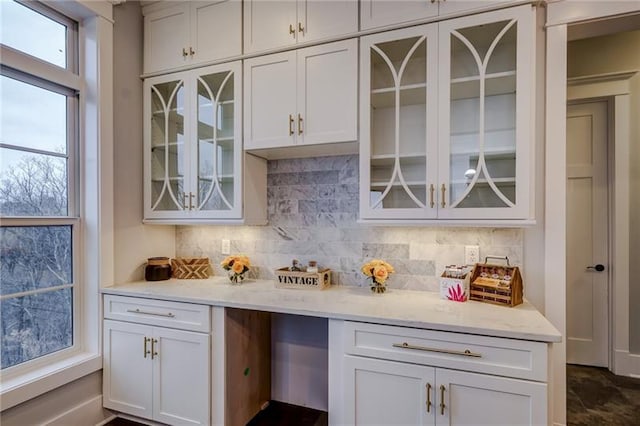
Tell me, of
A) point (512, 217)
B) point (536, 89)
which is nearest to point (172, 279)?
point (512, 217)

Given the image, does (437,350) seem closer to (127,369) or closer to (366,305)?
(366,305)

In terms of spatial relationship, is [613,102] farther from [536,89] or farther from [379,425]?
[379,425]

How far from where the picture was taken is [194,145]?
7.67 ft

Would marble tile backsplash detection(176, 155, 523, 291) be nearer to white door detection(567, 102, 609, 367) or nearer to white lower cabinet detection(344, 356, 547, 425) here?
white lower cabinet detection(344, 356, 547, 425)

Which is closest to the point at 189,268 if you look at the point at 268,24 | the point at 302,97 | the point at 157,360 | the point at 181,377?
the point at 157,360

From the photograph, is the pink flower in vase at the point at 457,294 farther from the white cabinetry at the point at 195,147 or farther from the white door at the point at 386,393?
the white cabinetry at the point at 195,147

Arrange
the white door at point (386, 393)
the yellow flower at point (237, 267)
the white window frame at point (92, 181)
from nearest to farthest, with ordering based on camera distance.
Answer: the white door at point (386, 393) < the white window frame at point (92, 181) < the yellow flower at point (237, 267)

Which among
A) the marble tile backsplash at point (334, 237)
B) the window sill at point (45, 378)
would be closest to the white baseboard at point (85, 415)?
the window sill at point (45, 378)

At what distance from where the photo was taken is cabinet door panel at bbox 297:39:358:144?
6.40ft

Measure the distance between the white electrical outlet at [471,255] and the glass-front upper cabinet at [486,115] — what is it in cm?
36

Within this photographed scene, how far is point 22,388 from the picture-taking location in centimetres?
176

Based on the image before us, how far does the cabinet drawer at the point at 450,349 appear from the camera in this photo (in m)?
1.39

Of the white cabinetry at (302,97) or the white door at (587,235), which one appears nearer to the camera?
the white cabinetry at (302,97)

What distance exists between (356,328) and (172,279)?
5.06 ft
